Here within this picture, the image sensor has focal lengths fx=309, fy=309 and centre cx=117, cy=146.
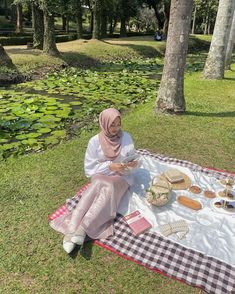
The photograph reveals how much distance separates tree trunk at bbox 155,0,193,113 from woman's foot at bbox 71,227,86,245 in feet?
16.4

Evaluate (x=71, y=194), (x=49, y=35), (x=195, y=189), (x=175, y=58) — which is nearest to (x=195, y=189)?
(x=195, y=189)

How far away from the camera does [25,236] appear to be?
3928 millimetres

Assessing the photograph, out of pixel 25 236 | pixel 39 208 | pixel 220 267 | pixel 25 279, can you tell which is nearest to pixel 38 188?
pixel 39 208

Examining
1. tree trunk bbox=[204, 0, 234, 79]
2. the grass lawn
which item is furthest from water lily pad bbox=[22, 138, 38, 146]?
tree trunk bbox=[204, 0, 234, 79]

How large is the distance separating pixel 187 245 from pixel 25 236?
202 centimetres

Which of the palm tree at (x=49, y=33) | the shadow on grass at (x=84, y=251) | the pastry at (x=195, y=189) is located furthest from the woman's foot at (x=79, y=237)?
the palm tree at (x=49, y=33)

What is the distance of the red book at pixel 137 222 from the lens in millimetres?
3877

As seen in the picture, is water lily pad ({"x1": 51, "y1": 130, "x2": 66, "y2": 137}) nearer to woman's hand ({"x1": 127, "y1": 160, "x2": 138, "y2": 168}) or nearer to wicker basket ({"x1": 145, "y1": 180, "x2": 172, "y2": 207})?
woman's hand ({"x1": 127, "y1": 160, "x2": 138, "y2": 168})

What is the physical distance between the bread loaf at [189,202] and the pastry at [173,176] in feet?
1.20

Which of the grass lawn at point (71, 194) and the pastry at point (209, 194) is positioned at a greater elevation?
the pastry at point (209, 194)

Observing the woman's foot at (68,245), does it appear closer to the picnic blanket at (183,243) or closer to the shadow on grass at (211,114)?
the picnic blanket at (183,243)

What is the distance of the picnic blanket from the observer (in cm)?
333

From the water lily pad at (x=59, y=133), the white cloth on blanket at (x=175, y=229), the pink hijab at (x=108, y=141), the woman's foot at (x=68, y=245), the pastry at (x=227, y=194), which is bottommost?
the water lily pad at (x=59, y=133)

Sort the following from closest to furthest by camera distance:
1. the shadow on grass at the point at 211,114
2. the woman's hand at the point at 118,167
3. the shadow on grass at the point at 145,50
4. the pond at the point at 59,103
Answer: the woman's hand at the point at 118,167, the pond at the point at 59,103, the shadow on grass at the point at 211,114, the shadow on grass at the point at 145,50
